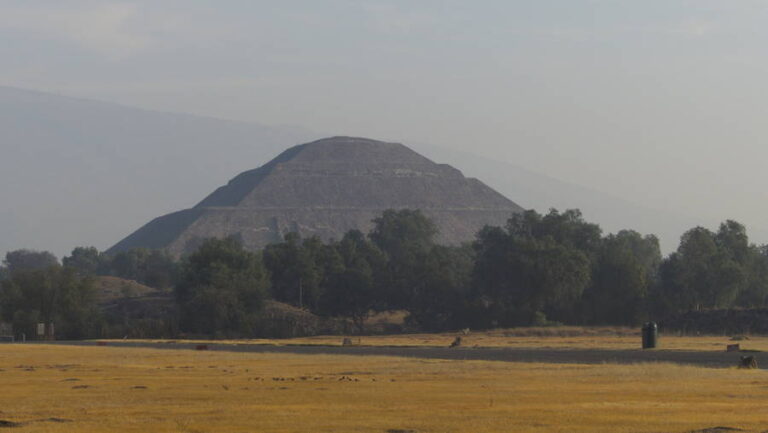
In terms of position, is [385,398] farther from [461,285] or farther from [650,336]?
[461,285]

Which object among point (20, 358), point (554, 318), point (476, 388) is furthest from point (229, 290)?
point (476, 388)

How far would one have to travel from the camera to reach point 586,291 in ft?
448

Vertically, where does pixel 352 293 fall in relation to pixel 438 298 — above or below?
above

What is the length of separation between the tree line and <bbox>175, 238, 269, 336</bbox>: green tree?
107 millimetres

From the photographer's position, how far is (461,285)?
142 meters

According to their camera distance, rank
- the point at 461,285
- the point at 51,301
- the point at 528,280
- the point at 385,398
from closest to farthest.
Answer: the point at 385,398
the point at 51,301
the point at 528,280
the point at 461,285

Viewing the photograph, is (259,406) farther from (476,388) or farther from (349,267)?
(349,267)

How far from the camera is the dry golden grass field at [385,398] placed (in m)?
26.2

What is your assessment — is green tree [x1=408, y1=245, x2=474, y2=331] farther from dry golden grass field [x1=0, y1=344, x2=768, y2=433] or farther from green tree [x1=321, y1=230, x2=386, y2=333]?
dry golden grass field [x1=0, y1=344, x2=768, y2=433]

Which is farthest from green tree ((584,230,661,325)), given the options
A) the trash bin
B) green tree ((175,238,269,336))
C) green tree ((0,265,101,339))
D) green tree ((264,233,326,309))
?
the trash bin

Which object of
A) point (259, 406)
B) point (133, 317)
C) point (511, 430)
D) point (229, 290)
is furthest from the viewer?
point (133, 317)

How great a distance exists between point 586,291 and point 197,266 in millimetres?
41791

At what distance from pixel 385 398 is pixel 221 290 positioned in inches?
3701

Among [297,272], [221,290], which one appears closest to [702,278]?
[297,272]
